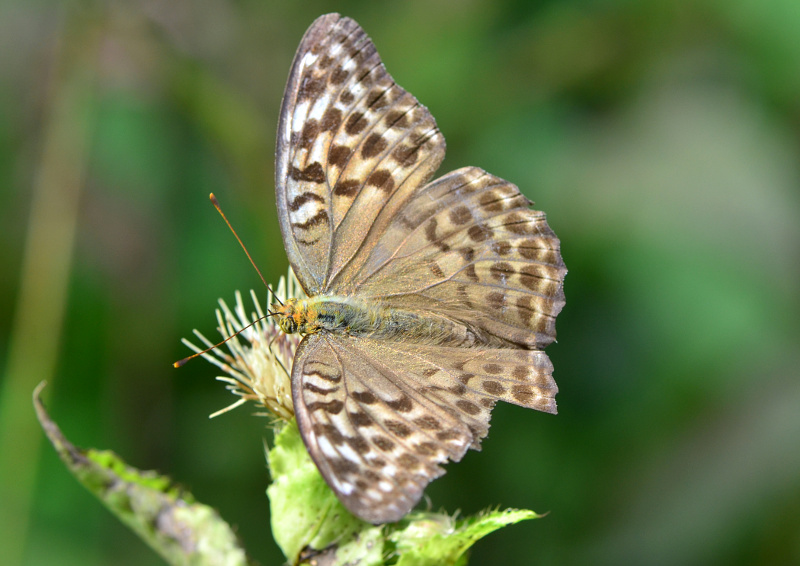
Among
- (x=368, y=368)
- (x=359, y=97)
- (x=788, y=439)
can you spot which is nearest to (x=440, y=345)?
(x=368, y=368)

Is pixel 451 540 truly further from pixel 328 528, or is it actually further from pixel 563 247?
pixel 563 247

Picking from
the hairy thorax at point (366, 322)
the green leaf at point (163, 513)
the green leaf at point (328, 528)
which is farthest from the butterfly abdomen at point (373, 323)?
the green leaf at point (163, 513)

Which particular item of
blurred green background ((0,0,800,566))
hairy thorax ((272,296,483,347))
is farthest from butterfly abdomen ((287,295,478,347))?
blurred green background ((0,0,800,566))

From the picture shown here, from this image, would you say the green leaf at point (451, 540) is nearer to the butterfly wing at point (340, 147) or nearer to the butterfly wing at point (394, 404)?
the butterfly wing at point (394, 404)

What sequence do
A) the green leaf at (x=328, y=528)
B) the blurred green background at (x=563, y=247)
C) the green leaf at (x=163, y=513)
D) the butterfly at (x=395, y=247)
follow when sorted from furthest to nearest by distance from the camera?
the blurred green background at (x=563, y=247)
the butterfly at (x=395, y=247)
the green leaf at (x=163, y=513)
the green leaf at (x=328, y=528)

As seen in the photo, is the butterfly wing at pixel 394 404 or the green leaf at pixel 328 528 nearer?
the butterfly wing at pixel 394 404

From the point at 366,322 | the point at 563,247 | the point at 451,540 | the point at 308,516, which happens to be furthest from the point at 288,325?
the point at 563,247

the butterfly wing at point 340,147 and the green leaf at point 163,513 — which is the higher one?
the butterfly wing at point 340,147

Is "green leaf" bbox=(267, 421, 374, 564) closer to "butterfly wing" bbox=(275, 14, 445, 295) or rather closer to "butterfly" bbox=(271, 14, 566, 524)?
"butterfly" bbox=(271, 14, 566, 524)
